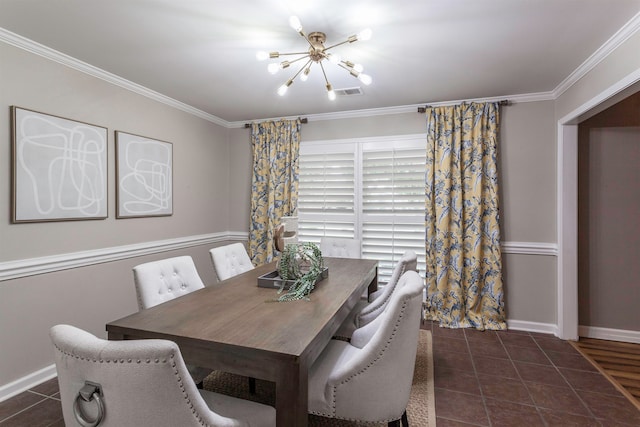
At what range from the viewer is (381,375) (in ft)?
4.70

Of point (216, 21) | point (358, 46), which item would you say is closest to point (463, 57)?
point (358, 46)

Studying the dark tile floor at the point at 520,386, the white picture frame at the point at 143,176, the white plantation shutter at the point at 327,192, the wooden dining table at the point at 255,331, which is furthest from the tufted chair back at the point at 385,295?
the white picture frame at the point at 143,176

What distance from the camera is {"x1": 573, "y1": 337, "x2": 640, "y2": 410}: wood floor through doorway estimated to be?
2398mm

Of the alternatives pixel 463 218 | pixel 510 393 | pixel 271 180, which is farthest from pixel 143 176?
pixel 510 393

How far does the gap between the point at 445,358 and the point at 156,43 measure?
3.34 metres

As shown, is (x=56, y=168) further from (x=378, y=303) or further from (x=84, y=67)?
(x=378, y=303)

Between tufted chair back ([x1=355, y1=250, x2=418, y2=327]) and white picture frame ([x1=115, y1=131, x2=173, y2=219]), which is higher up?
white picture frame ([x1=115, y1=131, x2=173, y2=219])

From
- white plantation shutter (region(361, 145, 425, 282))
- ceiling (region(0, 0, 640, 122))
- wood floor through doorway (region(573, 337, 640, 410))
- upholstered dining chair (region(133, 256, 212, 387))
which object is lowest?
wood floor through doorway (region(573, 337, 640, 410))

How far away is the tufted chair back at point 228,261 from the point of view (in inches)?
103

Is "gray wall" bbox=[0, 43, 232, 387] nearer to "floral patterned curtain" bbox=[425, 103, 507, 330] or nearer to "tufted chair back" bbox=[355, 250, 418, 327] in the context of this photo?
"tufted chair back" bbox=[355, 250, 418, 327]

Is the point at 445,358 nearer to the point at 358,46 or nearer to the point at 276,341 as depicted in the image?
the point at 276,341

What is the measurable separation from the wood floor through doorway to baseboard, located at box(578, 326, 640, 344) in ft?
0.17

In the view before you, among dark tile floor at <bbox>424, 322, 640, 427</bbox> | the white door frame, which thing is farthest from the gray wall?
the white door frame

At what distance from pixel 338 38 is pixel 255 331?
6.39ft
